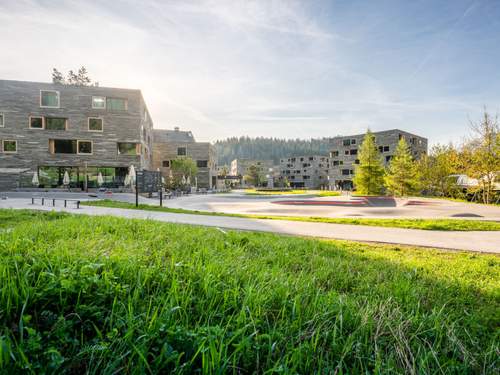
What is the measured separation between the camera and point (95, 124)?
33906 mm

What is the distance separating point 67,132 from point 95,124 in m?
3.49

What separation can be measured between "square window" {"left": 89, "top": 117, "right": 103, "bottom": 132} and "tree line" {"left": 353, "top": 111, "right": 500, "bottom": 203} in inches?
1430

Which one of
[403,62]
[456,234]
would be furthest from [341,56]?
[456,234]

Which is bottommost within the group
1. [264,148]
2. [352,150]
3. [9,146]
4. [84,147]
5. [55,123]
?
[9,146]

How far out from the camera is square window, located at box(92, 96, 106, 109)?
33938 millimetres

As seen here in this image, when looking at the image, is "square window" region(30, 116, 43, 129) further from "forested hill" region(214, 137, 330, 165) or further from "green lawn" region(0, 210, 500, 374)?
"forested hill" region(214, 137, 330, 165)

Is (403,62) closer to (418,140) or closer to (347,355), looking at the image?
(347,355)

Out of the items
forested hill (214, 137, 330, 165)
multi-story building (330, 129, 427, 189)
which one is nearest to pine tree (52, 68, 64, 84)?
multi-story building (330, 129, 427, 189)

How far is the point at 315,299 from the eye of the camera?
2.63 m

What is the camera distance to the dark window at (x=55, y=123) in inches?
1292

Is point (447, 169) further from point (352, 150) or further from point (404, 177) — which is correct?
point (352, 150)

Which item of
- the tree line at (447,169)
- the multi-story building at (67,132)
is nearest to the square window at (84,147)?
the multi-story building at (67,132)

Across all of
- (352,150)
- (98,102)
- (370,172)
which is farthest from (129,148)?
(352,150)

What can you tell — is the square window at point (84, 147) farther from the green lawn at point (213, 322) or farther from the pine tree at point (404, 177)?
the pine tree at point (404, 177)
